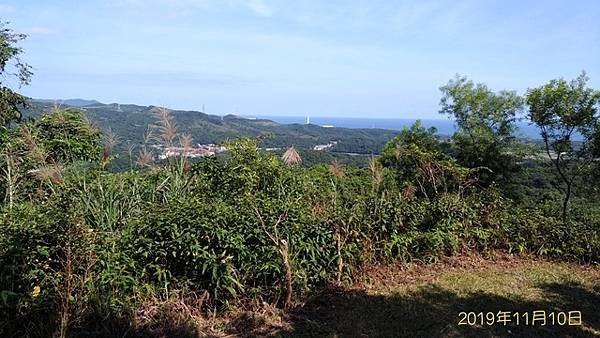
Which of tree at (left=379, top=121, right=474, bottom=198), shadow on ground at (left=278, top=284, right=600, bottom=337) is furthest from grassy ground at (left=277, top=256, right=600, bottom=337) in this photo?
tree at (left=379, top=121, right=474, bottom=198)

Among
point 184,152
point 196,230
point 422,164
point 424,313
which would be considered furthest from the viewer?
point 422,164

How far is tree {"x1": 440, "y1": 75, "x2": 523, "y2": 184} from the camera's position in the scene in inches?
495

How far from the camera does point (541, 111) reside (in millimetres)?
11938

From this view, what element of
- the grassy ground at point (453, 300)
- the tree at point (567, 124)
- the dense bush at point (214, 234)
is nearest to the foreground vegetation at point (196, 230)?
the dense bush at point (214, 234)

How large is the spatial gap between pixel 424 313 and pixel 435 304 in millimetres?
246

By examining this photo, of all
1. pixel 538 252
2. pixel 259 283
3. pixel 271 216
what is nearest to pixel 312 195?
pixel 271 216

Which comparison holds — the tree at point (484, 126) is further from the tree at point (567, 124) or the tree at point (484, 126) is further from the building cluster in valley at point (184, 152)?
the building cluster in valley at point (184, 152)

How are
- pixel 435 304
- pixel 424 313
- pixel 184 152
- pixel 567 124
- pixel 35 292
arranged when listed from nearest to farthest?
pixel 35 292, pixel 424 313, pixel 435 304, pixel 184 152, pixel 567 124

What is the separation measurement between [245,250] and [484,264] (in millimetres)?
2865

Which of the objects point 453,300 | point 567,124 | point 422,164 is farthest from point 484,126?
point 453,300

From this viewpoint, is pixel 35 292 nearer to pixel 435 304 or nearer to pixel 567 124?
pixel 435 304

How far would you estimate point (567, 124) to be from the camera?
11.6 metres

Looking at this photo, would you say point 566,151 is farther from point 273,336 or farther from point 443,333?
point 273,336

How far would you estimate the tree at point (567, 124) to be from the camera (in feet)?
37.0
